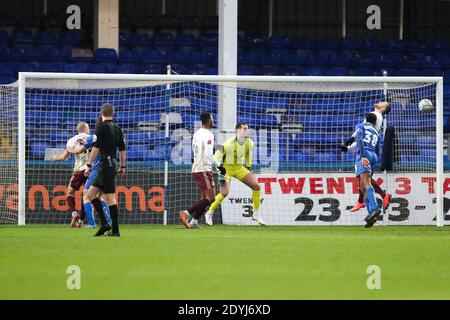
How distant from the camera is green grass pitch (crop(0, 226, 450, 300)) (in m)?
10.3

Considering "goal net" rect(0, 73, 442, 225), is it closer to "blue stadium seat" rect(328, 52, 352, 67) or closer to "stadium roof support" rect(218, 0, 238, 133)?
"stadium roof support" rect(218, 0, 238, 133)

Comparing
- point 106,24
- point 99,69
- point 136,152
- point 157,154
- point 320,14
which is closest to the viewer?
point 157,154

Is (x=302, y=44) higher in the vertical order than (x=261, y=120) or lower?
higher

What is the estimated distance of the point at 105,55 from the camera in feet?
103

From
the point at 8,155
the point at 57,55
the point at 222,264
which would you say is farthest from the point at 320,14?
the point at 222,264

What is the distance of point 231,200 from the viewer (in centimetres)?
2491

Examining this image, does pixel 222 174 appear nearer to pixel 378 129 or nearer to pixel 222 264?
pixel 378 129

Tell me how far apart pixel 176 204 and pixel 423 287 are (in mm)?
13746

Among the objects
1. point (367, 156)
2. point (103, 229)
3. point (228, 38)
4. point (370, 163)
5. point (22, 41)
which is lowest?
point (103, 229)

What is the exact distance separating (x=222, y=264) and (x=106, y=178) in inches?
198

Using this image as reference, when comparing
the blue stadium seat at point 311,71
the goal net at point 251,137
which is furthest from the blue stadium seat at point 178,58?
the goal net at point 251,137

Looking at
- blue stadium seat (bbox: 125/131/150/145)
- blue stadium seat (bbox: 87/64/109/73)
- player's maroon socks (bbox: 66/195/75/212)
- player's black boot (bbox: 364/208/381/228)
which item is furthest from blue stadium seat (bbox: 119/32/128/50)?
player's black boot (bbox: 364/208/381/228)

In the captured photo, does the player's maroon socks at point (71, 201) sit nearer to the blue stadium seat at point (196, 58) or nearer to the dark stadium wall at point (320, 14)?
the blue stadium seat at point (196, 58)
